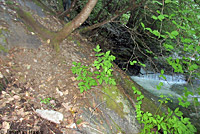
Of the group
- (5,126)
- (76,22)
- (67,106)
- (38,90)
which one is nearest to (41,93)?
(38,90)

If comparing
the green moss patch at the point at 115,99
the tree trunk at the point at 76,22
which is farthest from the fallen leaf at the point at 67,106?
the tree trunk at the point at 76,22

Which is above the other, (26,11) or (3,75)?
(26,11)

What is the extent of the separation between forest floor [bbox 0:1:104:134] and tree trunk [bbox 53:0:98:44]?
0.28m

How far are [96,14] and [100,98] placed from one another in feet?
17.8

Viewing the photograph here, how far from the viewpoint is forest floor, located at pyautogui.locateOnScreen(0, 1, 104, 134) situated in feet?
7.33

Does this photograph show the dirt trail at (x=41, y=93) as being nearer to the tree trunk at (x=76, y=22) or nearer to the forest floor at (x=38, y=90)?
the forest floor at (x=38, y=90)

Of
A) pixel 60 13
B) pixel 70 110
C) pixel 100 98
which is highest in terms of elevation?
pixel 60 13

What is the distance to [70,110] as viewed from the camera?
106 inches

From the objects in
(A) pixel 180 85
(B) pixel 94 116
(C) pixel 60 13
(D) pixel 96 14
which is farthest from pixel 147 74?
(B) pixel 94 116

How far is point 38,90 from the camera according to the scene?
2801 millimetres

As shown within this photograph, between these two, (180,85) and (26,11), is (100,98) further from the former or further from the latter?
(180,85)

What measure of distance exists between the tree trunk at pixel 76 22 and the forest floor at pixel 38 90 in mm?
282

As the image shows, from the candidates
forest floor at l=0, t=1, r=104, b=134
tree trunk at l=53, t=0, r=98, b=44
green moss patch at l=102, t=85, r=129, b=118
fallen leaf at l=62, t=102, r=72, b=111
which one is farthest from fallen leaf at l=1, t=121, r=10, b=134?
tree trunk at l=53, t=0, r=98, b=44

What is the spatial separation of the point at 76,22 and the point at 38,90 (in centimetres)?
169
